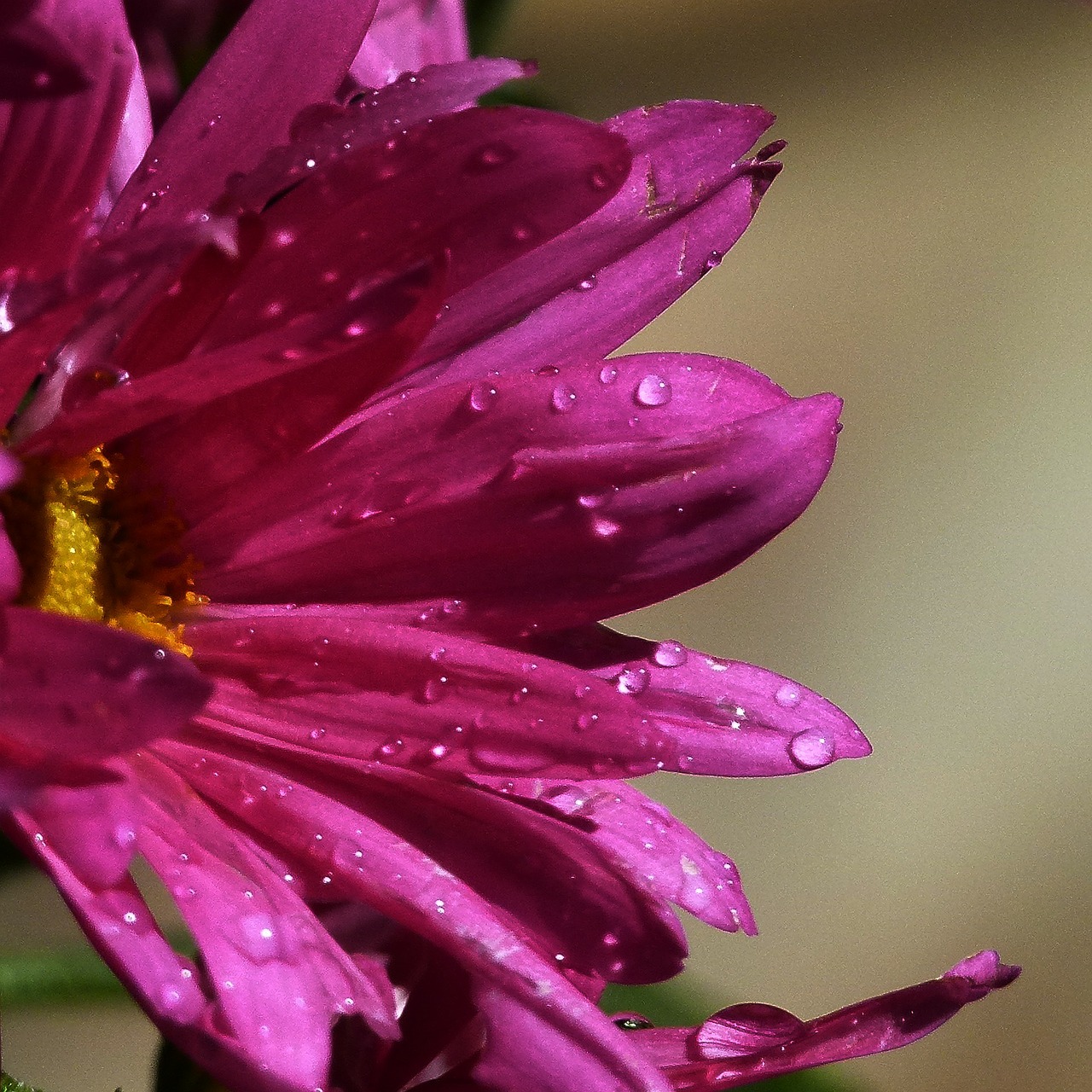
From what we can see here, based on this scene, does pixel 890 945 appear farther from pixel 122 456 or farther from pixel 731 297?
pixel 122 456

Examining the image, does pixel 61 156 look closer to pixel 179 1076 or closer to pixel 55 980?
pixel 179 1076

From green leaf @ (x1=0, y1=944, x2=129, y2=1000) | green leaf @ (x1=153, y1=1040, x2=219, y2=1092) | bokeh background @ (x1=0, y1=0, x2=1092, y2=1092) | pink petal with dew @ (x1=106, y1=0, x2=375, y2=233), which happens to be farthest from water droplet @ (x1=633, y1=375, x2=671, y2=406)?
bokeh background @ (x1=0, y1=0, x2=1092, y2=1092)

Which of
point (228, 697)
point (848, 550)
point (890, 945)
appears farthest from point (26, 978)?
point (848, 550)

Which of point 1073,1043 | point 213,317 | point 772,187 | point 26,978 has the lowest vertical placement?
point 1073,1043

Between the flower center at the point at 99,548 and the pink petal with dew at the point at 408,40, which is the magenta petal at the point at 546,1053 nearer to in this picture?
the flower center at the point at 99,548

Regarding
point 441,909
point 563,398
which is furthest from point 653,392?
point 441,909

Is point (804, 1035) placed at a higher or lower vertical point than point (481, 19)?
lower

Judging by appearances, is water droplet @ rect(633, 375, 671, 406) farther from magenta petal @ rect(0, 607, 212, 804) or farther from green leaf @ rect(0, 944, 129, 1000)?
green leaf @ rect(0, 944, 129, 1000)
